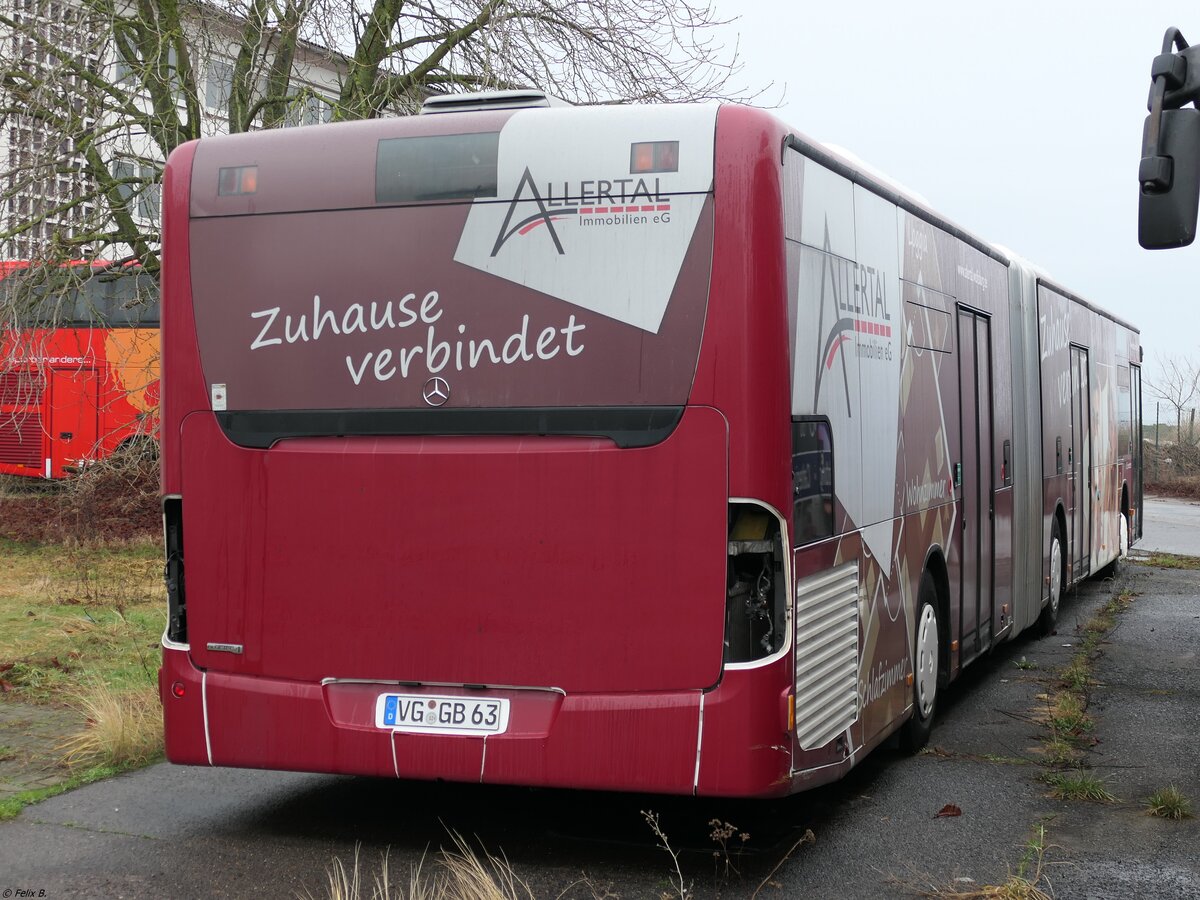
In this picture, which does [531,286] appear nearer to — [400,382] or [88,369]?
[400,382]

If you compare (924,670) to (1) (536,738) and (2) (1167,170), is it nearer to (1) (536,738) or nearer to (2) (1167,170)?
(1) (536,738)

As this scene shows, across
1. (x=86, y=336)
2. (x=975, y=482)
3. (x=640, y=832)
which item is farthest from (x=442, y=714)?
(x=86, y=336)

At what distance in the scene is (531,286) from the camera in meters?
5.79

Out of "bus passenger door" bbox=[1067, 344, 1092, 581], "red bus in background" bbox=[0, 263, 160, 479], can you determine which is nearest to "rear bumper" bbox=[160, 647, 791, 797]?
"red bus in background" bbox=[0, 263, 160, 479]

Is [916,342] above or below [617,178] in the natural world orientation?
below

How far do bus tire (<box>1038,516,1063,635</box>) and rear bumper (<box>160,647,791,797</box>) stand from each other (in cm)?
808

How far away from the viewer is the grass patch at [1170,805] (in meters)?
6.85

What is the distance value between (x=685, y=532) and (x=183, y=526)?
7.03 feet

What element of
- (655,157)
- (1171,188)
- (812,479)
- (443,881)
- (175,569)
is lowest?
(443,881)

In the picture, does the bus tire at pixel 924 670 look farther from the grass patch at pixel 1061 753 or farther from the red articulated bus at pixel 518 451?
the red articulated bus at pixel 518 451

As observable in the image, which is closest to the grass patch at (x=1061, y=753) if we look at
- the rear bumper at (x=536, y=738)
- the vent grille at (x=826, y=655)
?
→ the vent grille at (x=826, y=655)

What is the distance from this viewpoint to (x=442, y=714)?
5848 millimetres

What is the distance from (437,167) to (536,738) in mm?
2253

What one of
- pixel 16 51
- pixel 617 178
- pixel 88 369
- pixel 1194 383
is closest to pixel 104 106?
pixel 16 51
